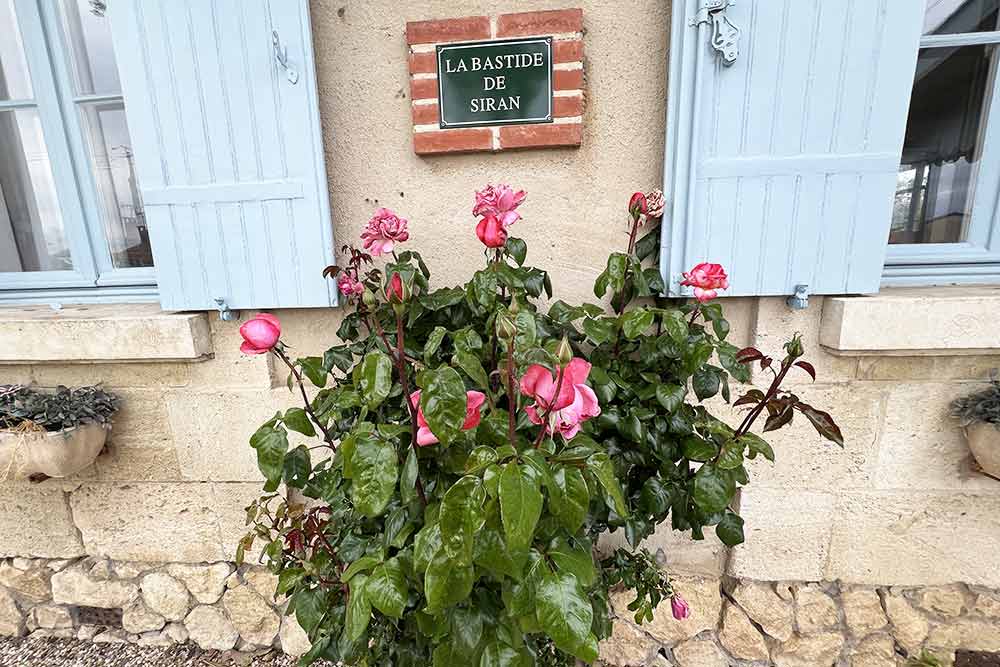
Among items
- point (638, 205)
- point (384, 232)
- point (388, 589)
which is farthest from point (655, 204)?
point (388, 589)

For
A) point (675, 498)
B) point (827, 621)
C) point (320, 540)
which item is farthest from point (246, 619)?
point (827, 621)

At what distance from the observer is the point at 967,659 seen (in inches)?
60.3

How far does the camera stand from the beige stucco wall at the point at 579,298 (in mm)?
1319

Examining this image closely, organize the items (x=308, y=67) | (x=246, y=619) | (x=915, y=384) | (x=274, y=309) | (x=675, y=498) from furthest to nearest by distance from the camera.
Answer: (x=246, y=619) → (x=274, y=309) → (x=915, y=384) → (x=308, y=67) → (x=675, y=498)

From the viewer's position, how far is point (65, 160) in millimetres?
1565

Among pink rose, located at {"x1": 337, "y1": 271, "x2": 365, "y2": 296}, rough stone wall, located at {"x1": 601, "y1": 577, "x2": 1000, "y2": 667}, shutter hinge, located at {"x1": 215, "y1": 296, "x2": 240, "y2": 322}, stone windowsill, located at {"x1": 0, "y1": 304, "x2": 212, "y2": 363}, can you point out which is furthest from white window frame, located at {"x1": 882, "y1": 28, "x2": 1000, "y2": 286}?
stone windowsill, located at {"x1": 0, "y1": 304, "x2": 212, "y2": 363}

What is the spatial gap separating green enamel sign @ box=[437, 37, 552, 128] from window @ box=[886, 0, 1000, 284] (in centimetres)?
114

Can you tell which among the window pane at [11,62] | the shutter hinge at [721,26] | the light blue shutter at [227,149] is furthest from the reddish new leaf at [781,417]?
the window pane at [11,62]

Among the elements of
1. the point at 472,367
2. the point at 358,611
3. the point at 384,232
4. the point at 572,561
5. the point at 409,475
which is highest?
the point at 384,232

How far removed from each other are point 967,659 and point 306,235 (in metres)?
2.53

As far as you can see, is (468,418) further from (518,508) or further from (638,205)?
(638,205)

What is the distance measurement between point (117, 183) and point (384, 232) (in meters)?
1.21

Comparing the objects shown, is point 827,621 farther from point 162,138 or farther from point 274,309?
point 162,138

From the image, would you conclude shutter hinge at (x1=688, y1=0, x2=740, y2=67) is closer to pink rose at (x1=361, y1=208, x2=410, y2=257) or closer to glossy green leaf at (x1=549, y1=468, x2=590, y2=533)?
pink rose at (x1=361, y1=208, x2=410, y2=257)
